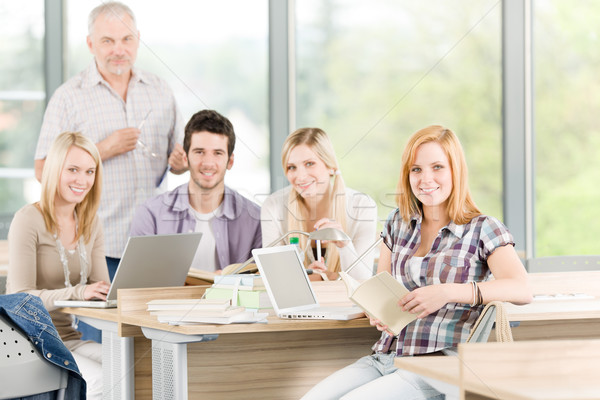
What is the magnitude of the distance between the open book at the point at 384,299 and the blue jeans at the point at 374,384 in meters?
0.13

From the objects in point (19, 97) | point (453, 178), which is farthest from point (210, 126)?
point (453, 178)

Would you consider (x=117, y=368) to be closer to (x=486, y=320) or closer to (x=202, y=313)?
(x=202, y=313)

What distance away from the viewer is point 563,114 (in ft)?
15.9

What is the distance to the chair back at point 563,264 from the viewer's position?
3.42 meters

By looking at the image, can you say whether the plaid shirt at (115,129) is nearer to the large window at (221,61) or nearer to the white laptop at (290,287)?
the large window at (221,61)

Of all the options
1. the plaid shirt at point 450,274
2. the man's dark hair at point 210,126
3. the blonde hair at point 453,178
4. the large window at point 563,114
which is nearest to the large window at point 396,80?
the large window at point 563,114

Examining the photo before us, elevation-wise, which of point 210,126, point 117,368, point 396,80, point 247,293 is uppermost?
point 396,80

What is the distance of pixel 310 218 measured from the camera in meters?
3.19

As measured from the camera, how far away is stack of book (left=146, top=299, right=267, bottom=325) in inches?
87.0

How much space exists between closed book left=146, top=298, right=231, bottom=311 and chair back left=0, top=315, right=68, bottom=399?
1.60 ft

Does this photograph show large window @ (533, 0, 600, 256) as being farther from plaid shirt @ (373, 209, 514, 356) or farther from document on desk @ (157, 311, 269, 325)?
document on desk @ (157, 311, 269, 325)

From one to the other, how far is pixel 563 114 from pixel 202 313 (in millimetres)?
3375

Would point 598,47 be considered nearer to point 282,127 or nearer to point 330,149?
point 282,127

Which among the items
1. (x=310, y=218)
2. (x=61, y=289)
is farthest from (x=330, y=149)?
(x=61, y=289)
